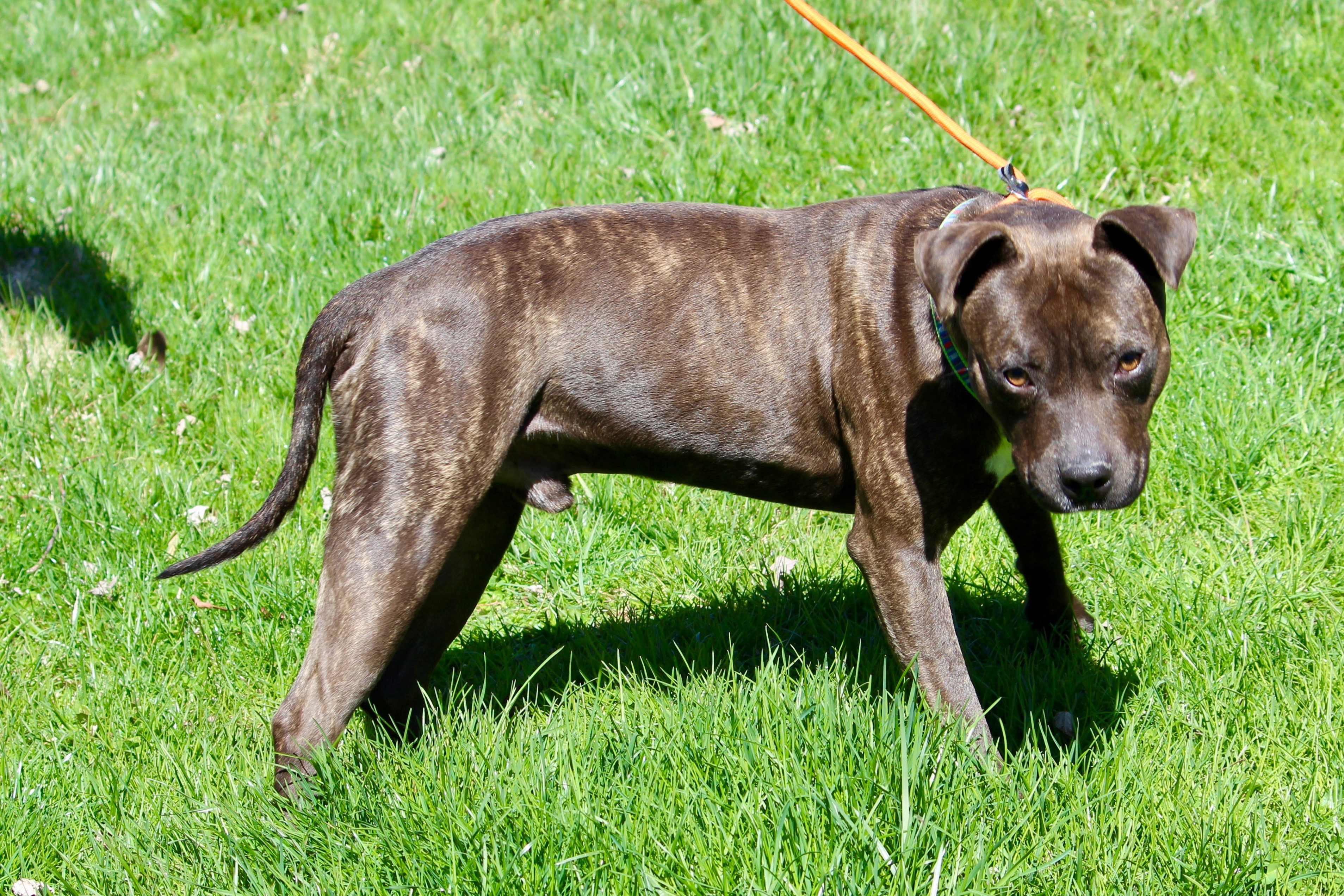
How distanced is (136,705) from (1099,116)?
532 centimetres

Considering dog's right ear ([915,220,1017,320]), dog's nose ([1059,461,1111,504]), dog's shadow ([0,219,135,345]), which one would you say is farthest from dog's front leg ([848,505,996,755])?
dog's shadow ([0,219,135,345])

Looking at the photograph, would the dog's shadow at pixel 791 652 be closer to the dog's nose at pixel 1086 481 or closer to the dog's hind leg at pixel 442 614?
the dog's hind leg at pixel 442 614

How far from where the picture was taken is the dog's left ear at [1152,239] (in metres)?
2.98

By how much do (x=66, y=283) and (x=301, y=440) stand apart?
3586mm

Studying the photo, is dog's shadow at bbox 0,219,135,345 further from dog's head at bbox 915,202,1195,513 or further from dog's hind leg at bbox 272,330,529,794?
dog's head at bbox 915,202,1195,513

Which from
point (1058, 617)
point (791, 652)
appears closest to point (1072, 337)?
point (1058, 617)

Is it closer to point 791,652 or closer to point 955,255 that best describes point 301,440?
point 791,652

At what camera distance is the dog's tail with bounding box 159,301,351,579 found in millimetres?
3527

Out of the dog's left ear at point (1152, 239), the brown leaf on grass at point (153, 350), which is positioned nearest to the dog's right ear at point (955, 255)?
the dog's left ear at point (1152, 239)

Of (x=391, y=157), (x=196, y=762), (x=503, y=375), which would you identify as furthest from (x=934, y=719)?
(x=391, y=157)

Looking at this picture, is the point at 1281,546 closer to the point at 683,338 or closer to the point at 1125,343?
the point at 1125,343

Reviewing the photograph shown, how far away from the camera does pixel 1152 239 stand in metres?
2.99

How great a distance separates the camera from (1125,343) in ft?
9.83

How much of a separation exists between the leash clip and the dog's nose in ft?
3.69
